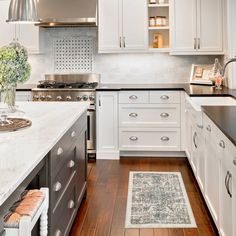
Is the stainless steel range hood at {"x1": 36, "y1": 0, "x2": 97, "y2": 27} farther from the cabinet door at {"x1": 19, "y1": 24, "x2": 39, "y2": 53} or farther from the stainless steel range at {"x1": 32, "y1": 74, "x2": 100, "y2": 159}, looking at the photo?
the stainless steel range at {"x1": 32, "y1": 74, "x2": 100, "y2": 159}

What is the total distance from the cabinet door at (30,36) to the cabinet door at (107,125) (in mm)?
1220

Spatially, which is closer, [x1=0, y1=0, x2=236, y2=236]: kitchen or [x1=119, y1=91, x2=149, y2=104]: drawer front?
[x1=0, y1=0, x2=236, y2=236]: kitchen

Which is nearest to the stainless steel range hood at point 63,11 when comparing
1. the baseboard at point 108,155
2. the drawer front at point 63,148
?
the baseboard at point 108,155

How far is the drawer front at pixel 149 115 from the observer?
5277 millimetres

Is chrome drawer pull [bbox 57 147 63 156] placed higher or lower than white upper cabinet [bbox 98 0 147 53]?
lower

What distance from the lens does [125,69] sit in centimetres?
595

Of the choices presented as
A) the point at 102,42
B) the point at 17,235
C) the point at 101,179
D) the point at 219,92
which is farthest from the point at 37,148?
the point at 102,42

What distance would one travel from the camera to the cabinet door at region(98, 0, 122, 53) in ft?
17.9

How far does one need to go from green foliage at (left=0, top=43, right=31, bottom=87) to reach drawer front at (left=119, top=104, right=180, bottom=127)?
107 inches

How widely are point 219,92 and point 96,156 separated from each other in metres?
1.78

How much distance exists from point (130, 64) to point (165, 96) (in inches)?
38.1

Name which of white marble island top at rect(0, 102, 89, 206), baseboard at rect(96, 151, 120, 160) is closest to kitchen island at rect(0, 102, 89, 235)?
white marble island top at rect(0, 102, 89, 206)

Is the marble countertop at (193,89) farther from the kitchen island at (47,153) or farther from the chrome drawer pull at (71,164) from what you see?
the chrome drawer pull at (71,164)

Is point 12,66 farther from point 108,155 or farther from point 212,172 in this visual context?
point 108,155
